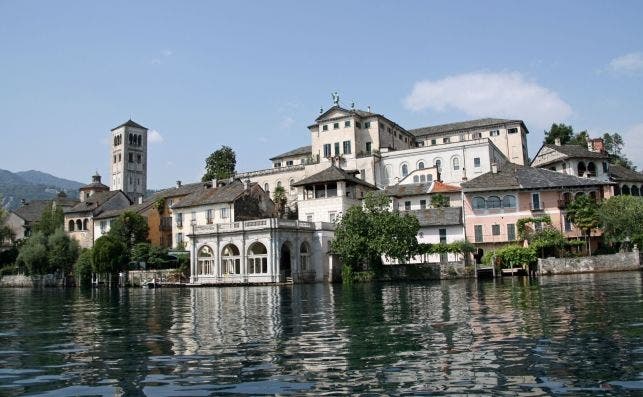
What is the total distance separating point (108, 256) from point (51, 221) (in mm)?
30003

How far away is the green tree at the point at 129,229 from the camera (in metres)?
83.3

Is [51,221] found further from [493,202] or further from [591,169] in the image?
[591,169]

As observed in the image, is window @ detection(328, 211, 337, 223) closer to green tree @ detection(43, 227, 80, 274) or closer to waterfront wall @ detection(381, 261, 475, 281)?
waterfront wall @ detection(381, 261, 475, 281)

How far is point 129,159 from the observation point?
136 metres

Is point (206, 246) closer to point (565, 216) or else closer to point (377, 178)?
point (377, 178)

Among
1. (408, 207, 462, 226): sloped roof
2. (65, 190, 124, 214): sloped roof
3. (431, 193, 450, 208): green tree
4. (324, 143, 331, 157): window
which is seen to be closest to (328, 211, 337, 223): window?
(408, 207, 462, 226): sloped roof

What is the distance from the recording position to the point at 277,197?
8781cm

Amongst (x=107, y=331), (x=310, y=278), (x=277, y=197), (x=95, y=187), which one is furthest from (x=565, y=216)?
(x=95, y=187)

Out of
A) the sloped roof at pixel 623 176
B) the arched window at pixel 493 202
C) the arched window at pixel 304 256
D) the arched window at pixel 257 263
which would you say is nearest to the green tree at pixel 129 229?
the arched window at pixel 257 263

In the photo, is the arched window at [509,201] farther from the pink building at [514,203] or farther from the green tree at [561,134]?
the green tree at [561,134]

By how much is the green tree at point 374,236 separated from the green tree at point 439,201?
12.5m

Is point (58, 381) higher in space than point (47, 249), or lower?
lower

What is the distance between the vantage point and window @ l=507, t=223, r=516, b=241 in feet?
211

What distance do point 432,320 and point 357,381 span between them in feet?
34.6
